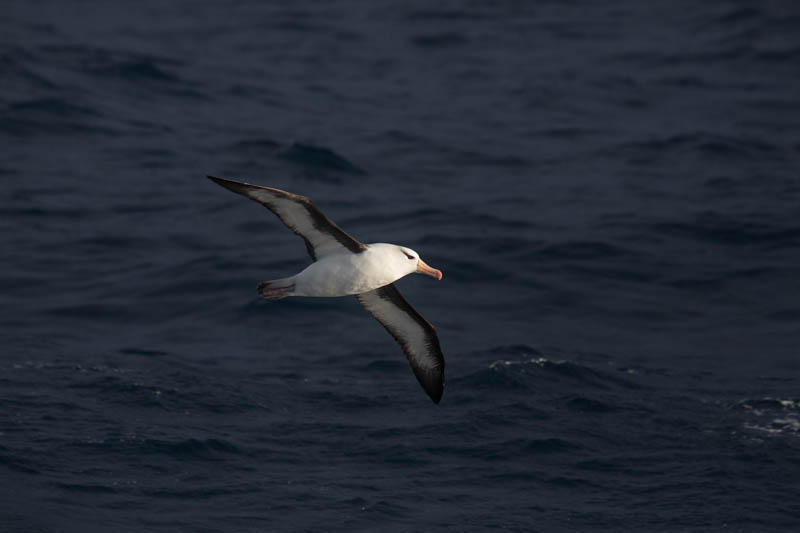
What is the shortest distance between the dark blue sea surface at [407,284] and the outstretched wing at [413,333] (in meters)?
Result: 1.75

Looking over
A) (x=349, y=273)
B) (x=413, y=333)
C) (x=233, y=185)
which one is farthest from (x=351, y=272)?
(x=413, y=333)

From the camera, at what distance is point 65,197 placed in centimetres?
2302

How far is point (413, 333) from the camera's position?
14633 millimetres

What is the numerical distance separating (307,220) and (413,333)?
278 cm

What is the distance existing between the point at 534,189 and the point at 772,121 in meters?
7.30

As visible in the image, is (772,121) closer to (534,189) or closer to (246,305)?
(534,189)

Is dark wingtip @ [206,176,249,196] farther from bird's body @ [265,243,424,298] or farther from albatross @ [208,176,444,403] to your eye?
bird's body @ [265,243,424,298]

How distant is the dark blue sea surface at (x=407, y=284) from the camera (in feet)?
51.3

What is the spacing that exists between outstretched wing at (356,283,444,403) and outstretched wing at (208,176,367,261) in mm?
1458

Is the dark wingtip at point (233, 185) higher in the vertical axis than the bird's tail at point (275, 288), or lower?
higher

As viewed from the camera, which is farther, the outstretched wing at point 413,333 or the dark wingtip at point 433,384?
the dark wingtip at point 433,384

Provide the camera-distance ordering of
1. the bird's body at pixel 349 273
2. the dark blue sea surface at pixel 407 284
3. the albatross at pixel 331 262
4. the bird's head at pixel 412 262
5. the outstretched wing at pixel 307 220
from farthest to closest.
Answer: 1. the dark blue sea surface at pixel 407 284
2. the bird's head at pixel 412 262
3. the bird's body at pixel 349 273
4. the albatross at pixel 331 262
5. the outstretched wing at pixel 307 220

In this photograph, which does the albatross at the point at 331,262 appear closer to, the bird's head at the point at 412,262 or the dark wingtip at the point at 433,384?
the bird's head at the point at 412,262

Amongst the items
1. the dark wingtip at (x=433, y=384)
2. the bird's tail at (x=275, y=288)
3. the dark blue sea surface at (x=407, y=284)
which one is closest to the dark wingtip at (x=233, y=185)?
the bird's tail at (x=275, y=288)
